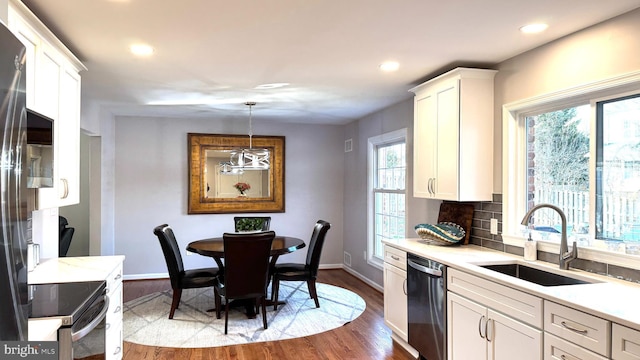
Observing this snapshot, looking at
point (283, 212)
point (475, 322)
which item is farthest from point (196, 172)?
point (475, 322)

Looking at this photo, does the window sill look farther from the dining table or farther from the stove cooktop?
the stove cooktop

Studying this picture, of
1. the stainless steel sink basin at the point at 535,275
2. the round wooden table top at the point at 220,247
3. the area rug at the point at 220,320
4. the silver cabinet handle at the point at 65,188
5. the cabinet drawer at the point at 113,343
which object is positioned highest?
the silver cabinet handle at the point at 65,188

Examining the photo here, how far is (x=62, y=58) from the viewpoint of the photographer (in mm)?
2582

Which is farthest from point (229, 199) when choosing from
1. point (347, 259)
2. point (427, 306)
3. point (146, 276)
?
point (427, 306)

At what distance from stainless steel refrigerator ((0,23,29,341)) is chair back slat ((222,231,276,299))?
2.52m

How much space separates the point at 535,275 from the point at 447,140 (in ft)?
3.97

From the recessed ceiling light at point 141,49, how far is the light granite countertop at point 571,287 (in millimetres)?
2462

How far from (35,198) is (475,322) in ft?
8.65

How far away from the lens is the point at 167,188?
596 cm

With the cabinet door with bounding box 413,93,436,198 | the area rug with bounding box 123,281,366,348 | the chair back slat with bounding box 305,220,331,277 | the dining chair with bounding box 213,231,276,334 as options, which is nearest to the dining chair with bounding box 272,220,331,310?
the chair back slat with bounding box 305,220,331,277

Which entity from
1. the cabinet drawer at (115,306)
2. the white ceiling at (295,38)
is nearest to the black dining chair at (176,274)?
the cabinet drawer at (115,306)

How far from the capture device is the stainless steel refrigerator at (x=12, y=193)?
36.0 inches

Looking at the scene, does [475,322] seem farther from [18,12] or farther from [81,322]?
[18,12]

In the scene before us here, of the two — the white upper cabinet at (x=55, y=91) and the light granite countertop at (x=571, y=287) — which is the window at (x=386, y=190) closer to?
the light granite countertop at (x=571, y=287)
